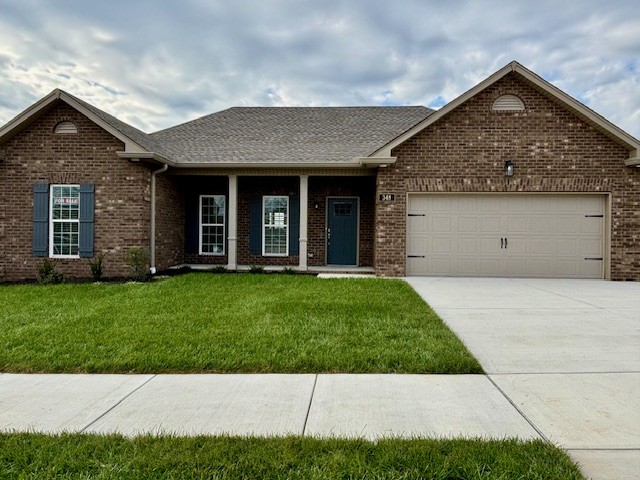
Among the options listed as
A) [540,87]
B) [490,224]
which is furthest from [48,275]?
[540,87]

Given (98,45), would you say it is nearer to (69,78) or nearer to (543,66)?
(69,78)

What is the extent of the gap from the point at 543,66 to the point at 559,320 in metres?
10.9

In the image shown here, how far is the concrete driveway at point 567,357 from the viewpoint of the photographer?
289cm

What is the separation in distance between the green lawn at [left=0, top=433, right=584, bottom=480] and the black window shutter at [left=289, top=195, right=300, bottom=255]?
1073 centimetres

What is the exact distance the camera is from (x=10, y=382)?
392 cm

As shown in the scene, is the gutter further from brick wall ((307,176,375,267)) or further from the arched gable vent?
brick wall ((307,176,375,267))

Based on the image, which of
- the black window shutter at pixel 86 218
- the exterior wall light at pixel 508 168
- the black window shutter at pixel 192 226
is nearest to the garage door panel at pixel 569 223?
the exterior wall light at pixel 508 168

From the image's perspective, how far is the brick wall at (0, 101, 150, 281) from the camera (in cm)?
1095

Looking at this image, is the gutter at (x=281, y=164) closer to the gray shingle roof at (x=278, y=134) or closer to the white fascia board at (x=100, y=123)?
the gray shingle roof at (x=278, y=134)

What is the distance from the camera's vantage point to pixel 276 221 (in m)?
13.6

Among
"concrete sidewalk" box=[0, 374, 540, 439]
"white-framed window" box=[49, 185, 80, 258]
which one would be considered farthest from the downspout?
"concrete sidewalk" box=[0, 374, 540, 439]

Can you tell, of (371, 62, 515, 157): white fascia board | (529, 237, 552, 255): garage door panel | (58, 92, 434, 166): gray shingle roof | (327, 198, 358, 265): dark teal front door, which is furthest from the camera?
(327, 198, 358, 265): dark teal front door

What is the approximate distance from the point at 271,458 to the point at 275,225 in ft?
37.1

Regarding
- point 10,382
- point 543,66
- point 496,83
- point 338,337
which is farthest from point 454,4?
point 10,382
